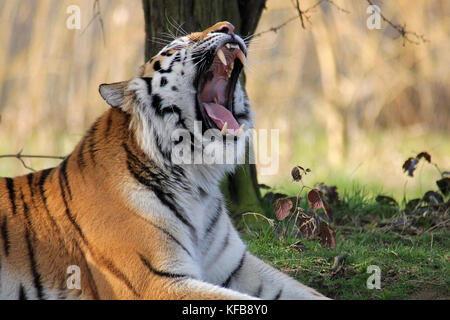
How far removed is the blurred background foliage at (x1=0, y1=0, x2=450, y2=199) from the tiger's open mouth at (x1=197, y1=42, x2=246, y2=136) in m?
3.28

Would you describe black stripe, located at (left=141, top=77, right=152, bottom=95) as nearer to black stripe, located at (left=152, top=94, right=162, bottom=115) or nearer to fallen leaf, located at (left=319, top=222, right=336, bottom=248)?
black stripe, located at (left=152, top=94, right=162, bottom=115)

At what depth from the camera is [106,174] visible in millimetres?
3068

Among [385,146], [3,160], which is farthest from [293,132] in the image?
[3,160]

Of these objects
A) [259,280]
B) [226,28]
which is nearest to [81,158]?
[226,28]

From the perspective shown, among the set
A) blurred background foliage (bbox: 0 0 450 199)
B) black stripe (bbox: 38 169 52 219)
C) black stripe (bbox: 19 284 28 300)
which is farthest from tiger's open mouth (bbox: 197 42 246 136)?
blurred background foliage (bbox: 0 0 450 199)

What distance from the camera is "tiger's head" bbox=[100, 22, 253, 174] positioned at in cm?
309

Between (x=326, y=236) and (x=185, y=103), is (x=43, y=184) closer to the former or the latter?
(x=185, y=103)

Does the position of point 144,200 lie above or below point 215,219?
above

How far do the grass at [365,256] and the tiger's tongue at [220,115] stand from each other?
3.03 feet

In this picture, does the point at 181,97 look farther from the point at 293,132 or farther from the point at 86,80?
the point at 293,132

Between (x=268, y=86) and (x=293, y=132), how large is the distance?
0.73 metres

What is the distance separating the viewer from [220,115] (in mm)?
3178

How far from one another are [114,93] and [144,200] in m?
0.54

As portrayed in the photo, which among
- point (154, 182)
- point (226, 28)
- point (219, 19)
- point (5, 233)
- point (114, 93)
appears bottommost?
point (5, 233)
